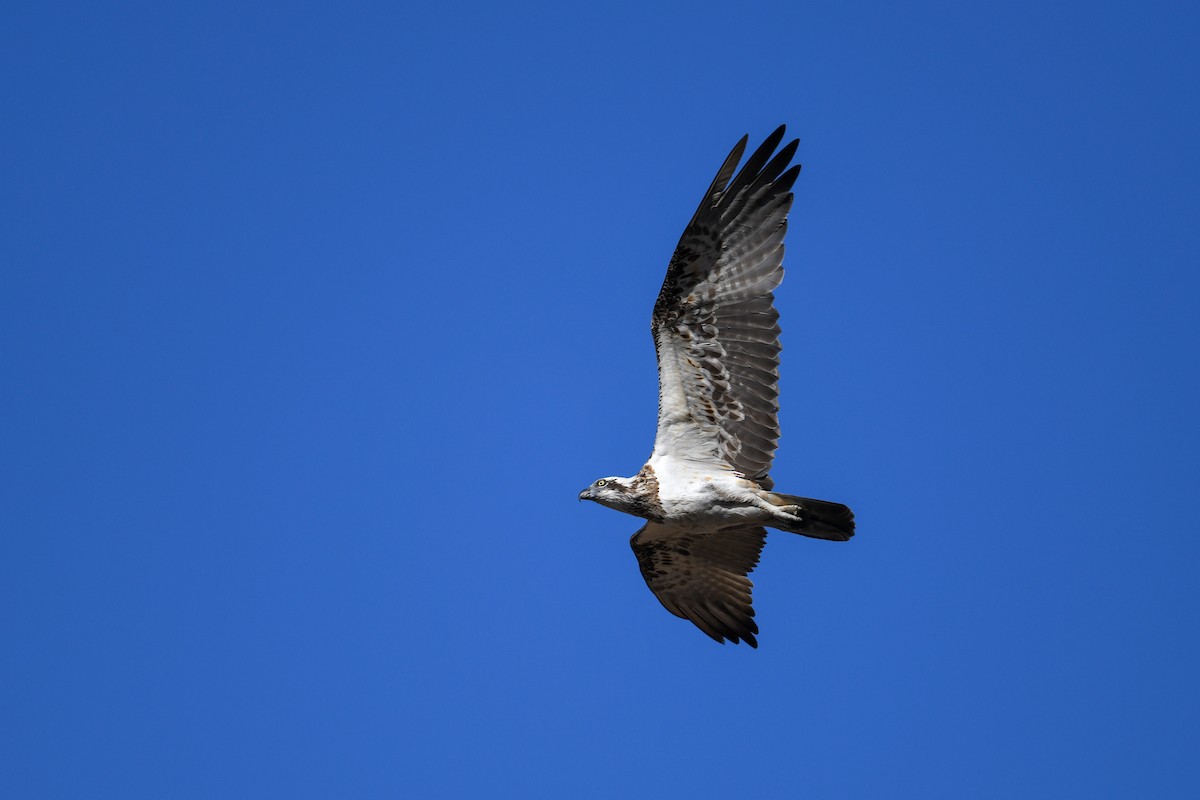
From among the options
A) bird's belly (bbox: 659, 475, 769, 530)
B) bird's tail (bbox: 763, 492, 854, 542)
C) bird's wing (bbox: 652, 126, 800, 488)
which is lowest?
bird's tail (bbox: 763, 492, 854, 542)

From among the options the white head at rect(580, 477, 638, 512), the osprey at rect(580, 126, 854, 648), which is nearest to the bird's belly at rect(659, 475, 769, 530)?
the osprey at rect(580, 126, 854, 648)

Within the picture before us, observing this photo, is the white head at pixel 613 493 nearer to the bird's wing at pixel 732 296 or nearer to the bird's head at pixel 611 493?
the bird's head at pixel 611 493

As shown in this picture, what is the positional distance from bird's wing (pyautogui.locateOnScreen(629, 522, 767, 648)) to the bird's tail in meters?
1.28

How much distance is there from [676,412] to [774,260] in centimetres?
167

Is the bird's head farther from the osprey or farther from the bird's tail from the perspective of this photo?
the bird's tail

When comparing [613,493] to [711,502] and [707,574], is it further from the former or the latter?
[707,574]

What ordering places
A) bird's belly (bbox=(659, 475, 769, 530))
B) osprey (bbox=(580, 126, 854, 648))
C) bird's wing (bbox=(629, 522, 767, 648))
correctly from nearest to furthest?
1. osprey (bbox=(580, 126, 854, 648))
2. bird's belly (bbox=(659, 475, 769, 530))
3. bird's wing (bbox=(629, 522, 767, 648))

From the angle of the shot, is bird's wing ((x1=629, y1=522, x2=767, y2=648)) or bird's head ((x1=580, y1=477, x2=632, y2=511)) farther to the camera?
bird's wing ((x1=629, y1=522, x2=767, y2=648))

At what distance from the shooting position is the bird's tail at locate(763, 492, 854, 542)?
1135 centimetres

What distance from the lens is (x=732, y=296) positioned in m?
11.6

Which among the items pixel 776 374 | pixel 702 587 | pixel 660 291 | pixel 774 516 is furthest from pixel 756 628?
pixel 660 291

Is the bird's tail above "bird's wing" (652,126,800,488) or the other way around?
the other way around

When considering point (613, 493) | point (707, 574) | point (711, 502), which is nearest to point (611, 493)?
point (613, 493)

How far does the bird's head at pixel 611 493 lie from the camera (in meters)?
12.0
